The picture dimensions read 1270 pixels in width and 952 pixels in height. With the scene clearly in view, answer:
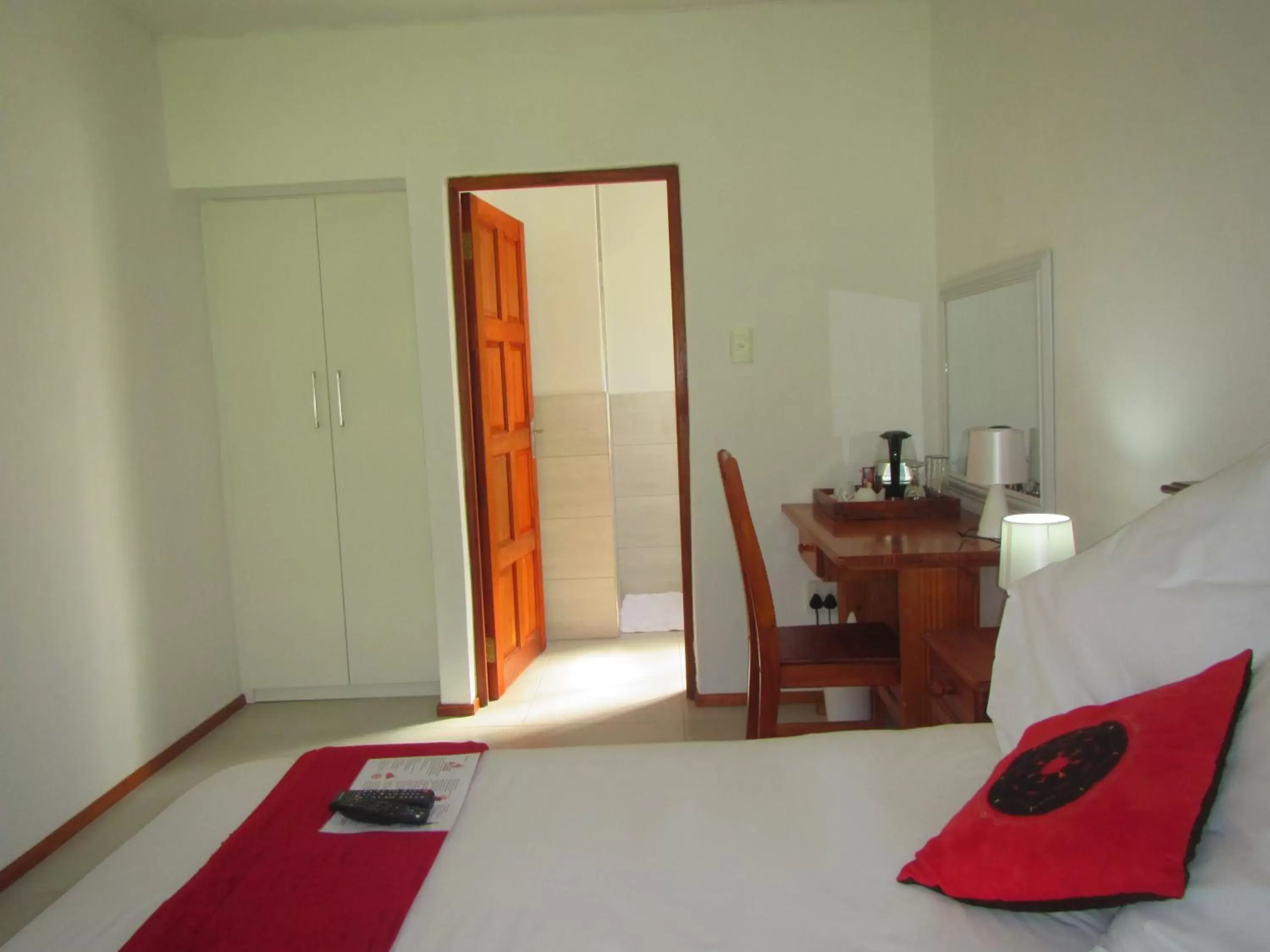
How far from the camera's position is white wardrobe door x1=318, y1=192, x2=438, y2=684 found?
11.1 feet

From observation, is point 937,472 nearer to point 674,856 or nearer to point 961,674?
point 961,674

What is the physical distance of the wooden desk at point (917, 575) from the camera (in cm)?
223

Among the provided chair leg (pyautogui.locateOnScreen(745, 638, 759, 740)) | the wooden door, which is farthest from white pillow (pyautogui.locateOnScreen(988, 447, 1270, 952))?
the wooden door

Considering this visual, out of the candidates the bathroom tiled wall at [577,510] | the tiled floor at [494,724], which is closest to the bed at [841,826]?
the tiled floor at [494,724]

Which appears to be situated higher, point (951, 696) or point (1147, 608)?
point (1147, 608)

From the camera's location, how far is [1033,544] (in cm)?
183

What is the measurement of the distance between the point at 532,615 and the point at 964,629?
2.25 meters

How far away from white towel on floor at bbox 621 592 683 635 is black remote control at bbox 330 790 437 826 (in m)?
2.93

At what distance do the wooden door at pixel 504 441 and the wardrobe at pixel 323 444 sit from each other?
10.2 inches

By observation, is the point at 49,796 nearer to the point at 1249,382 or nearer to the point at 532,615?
the point at 532,615

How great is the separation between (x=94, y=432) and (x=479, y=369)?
1.23 metres

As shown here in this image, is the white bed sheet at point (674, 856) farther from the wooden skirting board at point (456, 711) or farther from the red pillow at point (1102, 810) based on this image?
the wooden skirting board at point (456, 711)

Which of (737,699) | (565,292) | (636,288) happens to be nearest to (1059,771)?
(737,699)

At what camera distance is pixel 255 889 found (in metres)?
1.17
